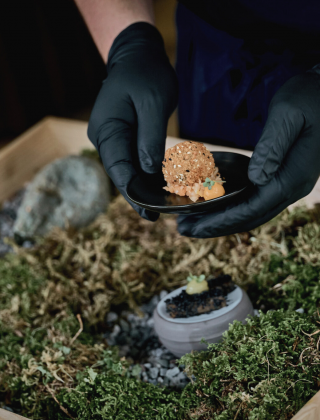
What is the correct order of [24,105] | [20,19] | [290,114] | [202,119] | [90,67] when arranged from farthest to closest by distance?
1. [90,67]
2. [24,105]
3. [20,19]
4. [202,119]
5. [290,114]

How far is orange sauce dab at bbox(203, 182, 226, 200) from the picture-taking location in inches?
34.2

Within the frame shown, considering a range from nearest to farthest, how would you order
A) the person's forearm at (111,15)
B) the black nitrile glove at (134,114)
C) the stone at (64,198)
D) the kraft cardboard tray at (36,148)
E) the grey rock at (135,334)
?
1. the black nitrile glove at (134,114)
2. the grey rock at (135,334)
3. the person's forearm at (111,15)
4. the stone at (64,198)
5. the kraft cardboard tray at (36,148)

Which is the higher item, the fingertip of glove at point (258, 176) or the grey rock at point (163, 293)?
the fingertip of glove at point (258, 176)

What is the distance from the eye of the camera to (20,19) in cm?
292

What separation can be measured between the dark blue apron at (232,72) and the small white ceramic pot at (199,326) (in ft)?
1.91

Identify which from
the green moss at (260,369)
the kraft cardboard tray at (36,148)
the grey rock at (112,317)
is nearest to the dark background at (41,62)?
the kraft cardboard tray at (36,148)

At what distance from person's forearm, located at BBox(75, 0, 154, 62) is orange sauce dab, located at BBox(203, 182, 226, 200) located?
0.75 metres

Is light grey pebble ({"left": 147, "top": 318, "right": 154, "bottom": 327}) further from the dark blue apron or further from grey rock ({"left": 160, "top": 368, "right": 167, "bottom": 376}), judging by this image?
the dark blue apron

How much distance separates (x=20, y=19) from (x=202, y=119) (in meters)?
2.26

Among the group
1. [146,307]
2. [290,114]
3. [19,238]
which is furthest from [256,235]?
[19,238]

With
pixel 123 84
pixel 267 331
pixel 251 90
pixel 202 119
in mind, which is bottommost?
pixel 267 331

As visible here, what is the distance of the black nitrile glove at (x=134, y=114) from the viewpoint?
1.02 m

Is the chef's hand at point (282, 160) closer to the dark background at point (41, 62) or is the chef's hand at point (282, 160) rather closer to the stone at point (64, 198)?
the stone at point (64, 198)

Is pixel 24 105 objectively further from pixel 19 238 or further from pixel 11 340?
pixel 11 340
